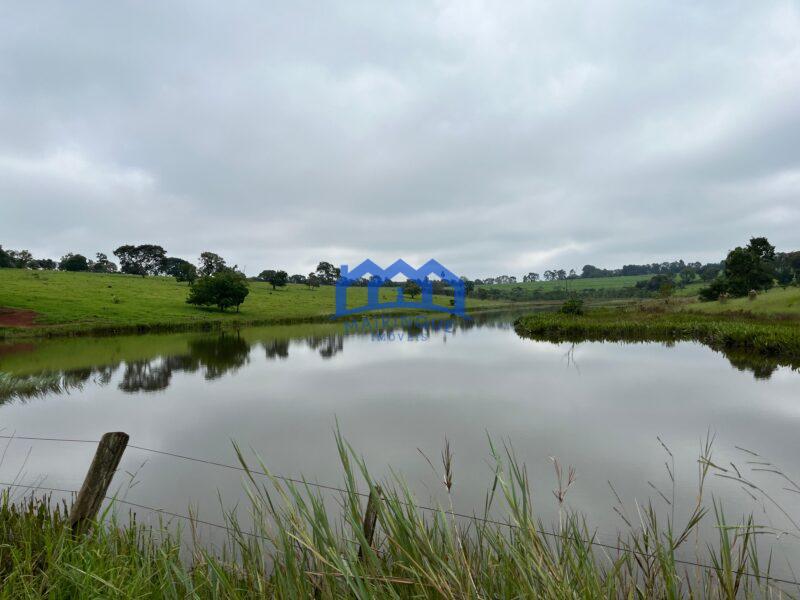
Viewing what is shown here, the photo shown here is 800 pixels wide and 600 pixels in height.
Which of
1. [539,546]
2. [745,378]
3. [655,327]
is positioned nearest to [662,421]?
[745,378]

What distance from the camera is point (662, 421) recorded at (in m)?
9.79

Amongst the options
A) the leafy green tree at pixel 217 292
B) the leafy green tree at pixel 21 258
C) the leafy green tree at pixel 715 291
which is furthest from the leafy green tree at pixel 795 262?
the leafy green tree at pixel 21 258

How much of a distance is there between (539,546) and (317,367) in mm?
18024

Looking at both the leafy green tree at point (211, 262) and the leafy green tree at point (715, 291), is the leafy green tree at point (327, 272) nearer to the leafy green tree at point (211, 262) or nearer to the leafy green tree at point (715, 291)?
the leafy green tree at point (211, 262)

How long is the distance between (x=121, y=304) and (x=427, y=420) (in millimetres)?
44600

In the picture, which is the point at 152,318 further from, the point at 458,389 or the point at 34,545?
the point at 34,545

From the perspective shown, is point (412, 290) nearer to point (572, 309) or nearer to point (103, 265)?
point (572, 309)

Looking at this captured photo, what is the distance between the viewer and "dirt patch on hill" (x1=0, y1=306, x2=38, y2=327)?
30.4 metres

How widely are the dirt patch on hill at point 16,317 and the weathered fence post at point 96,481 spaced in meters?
36.4

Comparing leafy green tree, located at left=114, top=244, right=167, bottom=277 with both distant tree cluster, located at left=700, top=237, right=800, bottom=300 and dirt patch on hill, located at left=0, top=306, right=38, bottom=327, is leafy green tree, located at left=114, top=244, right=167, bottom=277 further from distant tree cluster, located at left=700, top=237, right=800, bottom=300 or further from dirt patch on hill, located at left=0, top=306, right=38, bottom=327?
distant tree cluster, located at left=700, top=237, right=800, bottom=300

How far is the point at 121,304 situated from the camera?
4306 cm

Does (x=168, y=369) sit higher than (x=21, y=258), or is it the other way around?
(x=21, y=258)

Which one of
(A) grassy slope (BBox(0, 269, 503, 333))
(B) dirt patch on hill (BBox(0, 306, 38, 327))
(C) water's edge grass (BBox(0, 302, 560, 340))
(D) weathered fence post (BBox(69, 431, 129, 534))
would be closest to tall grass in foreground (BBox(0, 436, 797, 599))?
(D) weathered fence post (BBox(69, 431, 129, 534))

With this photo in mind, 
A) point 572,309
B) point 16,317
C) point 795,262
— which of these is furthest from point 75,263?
point 795,262
